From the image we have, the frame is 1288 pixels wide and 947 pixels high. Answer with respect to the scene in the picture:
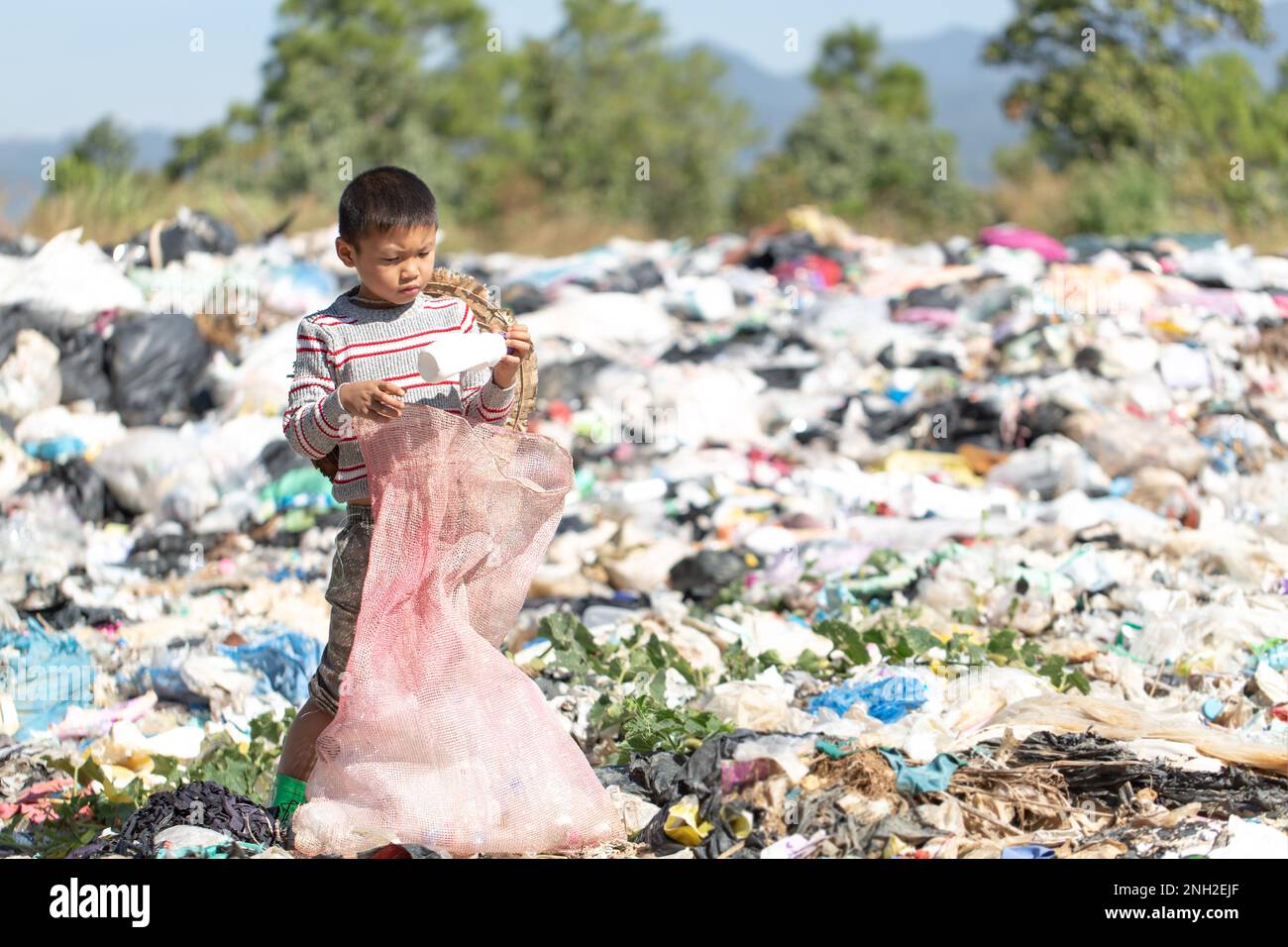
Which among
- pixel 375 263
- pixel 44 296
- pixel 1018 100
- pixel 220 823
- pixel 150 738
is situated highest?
pixel 1018 100

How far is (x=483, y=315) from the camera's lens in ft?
9.21

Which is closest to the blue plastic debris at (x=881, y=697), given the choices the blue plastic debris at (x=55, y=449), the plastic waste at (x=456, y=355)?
the plastic waste at (x=456, y=355)

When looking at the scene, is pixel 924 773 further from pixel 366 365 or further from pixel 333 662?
pixel 366 365

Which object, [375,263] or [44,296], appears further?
[44,296]

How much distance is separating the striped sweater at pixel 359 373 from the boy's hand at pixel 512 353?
0.13ft

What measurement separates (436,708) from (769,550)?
9.57 ft

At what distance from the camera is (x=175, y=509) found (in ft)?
20.1

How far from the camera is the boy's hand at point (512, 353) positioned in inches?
102

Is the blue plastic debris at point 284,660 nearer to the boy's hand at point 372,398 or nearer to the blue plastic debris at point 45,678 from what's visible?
the blue plastic debris at point 45,678

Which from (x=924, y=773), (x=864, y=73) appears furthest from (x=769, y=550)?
(x=864, y=73)

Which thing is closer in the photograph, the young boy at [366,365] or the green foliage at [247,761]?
the young boy at [366,365]
